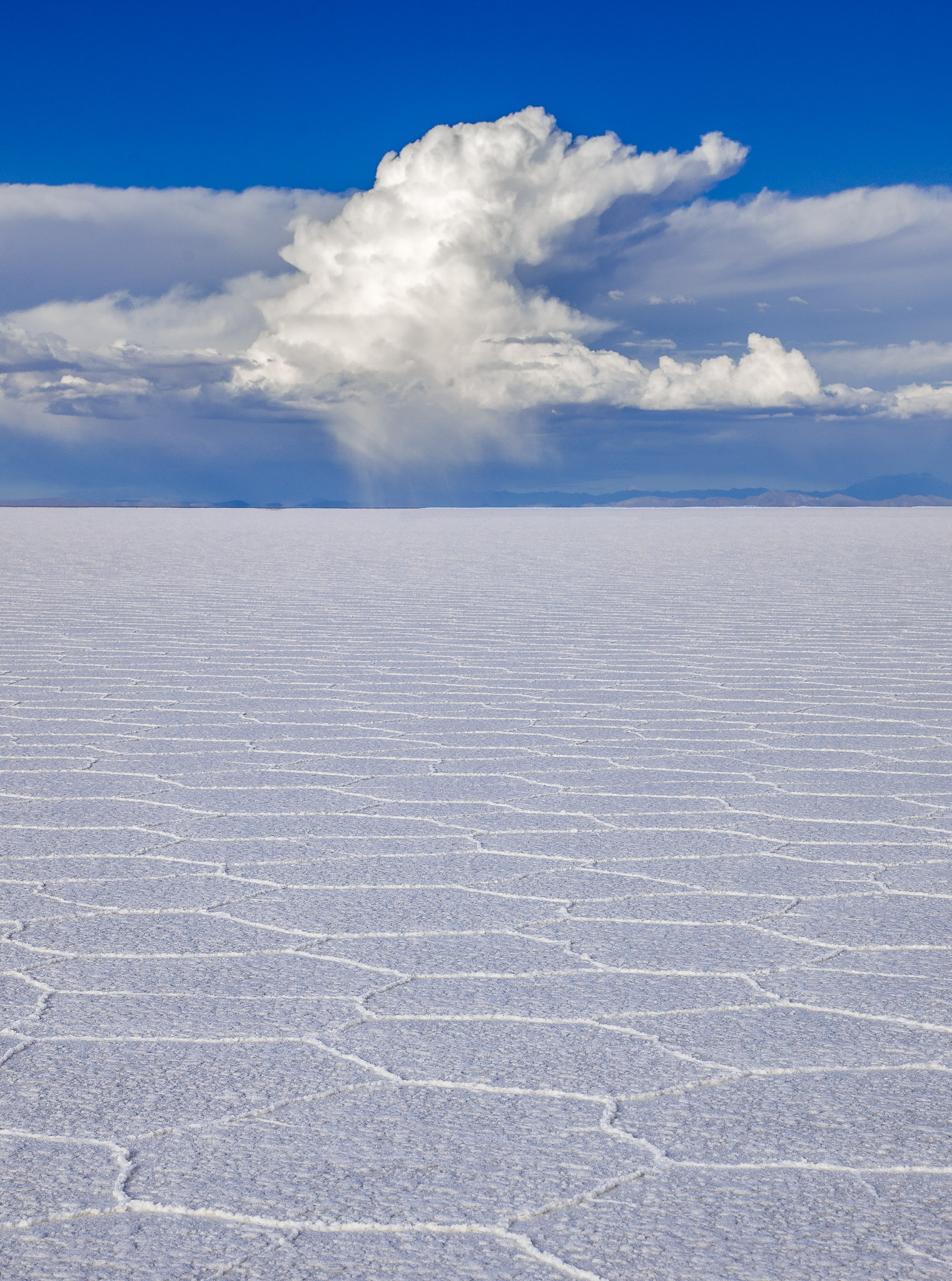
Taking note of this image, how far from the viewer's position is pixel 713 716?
5.19 metres

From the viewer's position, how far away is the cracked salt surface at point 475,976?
5.13 feet

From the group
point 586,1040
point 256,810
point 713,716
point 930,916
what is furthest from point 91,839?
point 713,716

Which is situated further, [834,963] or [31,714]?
[31,714]

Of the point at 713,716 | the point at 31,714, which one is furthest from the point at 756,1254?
the point at 31,714

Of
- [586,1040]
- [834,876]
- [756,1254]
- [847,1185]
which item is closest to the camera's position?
[756,1254]

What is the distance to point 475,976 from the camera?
2.38 meters

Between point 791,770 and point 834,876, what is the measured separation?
46.6 inches

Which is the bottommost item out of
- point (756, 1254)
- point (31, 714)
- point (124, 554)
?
point (756, 1254)

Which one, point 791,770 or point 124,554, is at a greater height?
point 124,554

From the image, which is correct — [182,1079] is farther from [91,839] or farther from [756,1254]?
[91,839]

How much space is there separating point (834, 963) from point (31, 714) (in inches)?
143

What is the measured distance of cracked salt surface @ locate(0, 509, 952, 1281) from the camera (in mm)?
1562

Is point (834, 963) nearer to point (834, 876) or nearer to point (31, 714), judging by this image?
point (834, 876)

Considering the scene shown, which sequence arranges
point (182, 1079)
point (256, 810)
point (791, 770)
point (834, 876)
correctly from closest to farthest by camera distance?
1. point (182, 1079)
2. point (834, 876)
3. point (256, 810)
4. point (791, 770)
